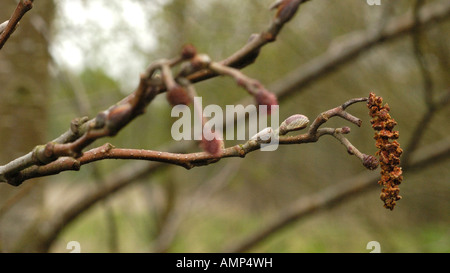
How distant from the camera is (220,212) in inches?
280

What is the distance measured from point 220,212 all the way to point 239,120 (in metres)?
5.12

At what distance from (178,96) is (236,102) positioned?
2946 millimetres

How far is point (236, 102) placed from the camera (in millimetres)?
3279

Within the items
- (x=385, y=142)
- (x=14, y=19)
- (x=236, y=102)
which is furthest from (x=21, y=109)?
(x=236, y=102)

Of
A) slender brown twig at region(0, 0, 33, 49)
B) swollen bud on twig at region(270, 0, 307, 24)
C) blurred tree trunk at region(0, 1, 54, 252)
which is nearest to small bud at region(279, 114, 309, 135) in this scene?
swollen bud on twig at region(270, 0, 307, 24)

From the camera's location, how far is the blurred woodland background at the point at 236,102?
5.64 ft

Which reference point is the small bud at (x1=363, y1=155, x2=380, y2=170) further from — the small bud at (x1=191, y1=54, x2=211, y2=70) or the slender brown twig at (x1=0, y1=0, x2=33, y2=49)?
the slender brown twig at (x1=0, y1=0, x2=33, y2=49)

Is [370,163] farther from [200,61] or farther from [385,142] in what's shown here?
[200,61]

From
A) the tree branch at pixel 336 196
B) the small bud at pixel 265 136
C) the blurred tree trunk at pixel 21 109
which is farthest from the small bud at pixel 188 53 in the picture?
the tree branch at pixel 336 196

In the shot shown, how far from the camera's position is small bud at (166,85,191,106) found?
1.12 feet

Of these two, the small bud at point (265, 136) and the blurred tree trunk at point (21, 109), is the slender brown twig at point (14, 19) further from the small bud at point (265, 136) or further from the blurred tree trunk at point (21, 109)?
the blurred tree trunk at point (21, 109)

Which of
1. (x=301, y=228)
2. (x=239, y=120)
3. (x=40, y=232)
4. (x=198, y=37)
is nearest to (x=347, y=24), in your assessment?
(x=198, y=37)

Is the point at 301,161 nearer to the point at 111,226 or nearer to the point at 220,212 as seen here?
the point at 220,212

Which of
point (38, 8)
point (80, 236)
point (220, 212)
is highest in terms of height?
point (220, 212)
